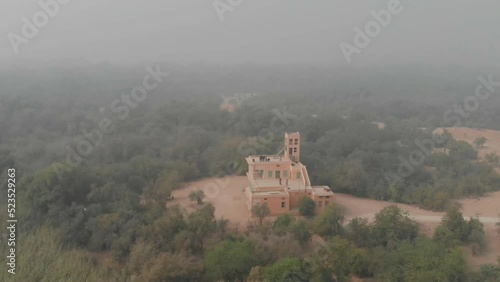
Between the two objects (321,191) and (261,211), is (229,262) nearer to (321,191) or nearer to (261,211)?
(261,211)

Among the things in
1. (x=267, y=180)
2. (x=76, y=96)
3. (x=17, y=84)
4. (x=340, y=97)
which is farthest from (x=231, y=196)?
(x=17, y=84)

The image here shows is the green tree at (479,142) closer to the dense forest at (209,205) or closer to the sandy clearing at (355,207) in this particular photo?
the dense forest at (209,205)

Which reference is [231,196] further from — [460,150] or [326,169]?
[460,150]

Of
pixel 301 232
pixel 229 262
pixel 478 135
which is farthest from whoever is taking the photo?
pixel 478 135

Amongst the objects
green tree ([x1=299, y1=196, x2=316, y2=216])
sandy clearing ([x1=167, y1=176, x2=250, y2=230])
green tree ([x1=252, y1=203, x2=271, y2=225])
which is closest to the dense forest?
green tree ([x1=299, y1=196, x2=316, y2=216])

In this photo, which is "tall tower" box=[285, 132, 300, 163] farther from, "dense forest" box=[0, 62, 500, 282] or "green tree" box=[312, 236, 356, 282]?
"green tree" box=[312, 236, 356, 282]

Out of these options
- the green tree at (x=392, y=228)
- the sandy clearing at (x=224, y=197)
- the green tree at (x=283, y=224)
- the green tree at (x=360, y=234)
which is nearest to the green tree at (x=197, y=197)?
the sandy clearing at (x=224, y=197)

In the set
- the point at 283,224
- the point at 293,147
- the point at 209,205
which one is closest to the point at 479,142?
the point at 293,147
